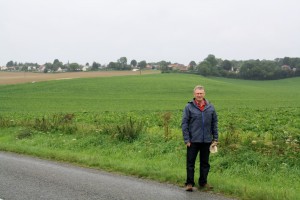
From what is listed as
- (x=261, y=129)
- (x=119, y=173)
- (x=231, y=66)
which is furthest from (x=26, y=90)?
(x=231, y=66)

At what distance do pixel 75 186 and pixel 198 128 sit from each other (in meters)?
2.68

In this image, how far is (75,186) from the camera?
7133 mm

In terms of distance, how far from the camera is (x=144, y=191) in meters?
6.73

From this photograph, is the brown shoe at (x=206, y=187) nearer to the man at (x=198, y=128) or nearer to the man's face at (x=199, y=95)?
the man at (x=198, y=128)

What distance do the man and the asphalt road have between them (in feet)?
1.41

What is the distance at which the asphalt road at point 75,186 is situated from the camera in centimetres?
644

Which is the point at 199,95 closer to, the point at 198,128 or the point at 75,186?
the point at 198,128

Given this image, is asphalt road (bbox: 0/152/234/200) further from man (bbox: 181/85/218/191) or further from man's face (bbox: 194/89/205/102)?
man's face (bbox: 194/89/205/102)

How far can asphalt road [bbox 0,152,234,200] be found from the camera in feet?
21.1

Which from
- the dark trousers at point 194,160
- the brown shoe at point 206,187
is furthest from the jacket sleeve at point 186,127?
the brown shoe at point 206,187

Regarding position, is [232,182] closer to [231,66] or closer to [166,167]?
[166,167]

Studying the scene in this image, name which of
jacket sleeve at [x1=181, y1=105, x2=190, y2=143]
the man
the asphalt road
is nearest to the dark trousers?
the man

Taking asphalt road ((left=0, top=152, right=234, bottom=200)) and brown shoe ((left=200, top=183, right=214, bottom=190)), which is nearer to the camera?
asphalt road ((left=0, top=152, right=234, bottom=200))

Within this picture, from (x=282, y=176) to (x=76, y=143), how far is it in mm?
7055
